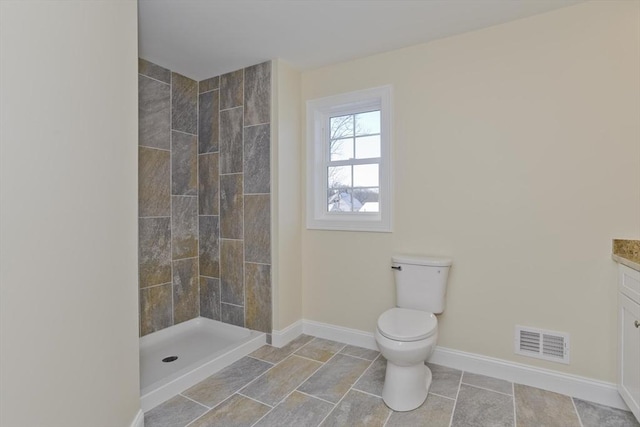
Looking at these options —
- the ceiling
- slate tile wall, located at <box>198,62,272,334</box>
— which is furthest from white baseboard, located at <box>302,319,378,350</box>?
the ceiling

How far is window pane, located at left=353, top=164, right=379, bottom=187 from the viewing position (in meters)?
2.62

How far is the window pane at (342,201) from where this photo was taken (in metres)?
2.74

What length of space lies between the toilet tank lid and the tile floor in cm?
77

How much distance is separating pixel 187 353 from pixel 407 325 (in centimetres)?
178

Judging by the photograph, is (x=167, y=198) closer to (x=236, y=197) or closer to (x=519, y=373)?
(x=236, y=197)

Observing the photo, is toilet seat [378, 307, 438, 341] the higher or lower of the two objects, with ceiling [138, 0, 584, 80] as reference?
lower

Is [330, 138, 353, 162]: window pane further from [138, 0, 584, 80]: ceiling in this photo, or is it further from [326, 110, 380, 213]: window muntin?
[138, 0, 584, 80]: ceiling

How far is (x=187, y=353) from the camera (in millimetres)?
2555

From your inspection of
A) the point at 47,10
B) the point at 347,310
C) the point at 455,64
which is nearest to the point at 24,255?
the point at 47,10

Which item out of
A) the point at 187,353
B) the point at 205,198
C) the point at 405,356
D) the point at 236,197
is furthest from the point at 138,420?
the point at 205,198

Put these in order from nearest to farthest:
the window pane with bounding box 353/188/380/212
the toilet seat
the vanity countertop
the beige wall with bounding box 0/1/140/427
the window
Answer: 1. the beige wall with bounding box 0/1/140/427
2. the vanity countertop
3. the toilet seat
4. the window
5. the window pane with bounding box 353/188/380/212

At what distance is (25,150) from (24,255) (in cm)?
30

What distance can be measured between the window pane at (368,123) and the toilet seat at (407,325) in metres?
1.44

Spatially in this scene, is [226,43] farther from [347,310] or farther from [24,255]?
[347,310]
